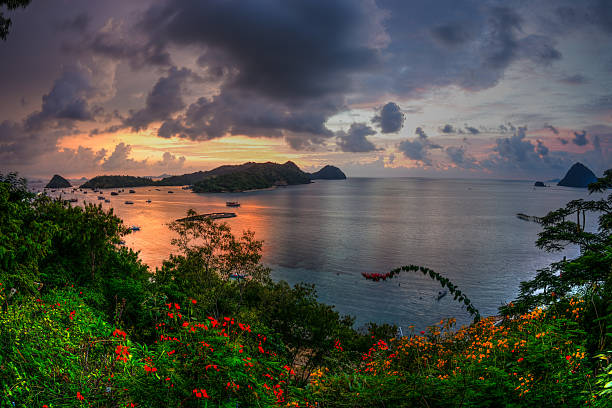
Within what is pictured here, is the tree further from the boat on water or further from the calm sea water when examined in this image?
the boat on water

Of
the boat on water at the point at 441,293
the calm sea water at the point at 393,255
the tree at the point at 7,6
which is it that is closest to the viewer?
the tree at the point at 7,6

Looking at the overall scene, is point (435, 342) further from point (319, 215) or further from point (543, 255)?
point (319, 215)

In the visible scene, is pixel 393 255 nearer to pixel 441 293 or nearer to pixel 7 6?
pixel 441 293

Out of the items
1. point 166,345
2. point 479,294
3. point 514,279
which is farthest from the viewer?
point 514,279

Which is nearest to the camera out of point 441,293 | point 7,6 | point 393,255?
point 7,6

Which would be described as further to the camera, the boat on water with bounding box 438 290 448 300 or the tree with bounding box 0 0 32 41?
the boat on water with bounding box 438 290 448 300

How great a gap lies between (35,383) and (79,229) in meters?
14.3

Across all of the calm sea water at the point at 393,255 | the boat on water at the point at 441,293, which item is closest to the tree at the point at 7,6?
the calm sea water at the point at 393,255

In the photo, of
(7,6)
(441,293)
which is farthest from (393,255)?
(7,6)

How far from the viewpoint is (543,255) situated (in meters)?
67.6

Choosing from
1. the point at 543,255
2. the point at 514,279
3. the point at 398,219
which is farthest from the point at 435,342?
the point at 398,219

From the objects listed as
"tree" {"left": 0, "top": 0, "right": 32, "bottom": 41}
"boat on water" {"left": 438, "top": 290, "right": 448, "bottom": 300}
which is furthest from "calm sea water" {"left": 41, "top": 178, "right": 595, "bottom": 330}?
"tree" {"left": 0, "top": 0, "right": 32, "bottom": 41}

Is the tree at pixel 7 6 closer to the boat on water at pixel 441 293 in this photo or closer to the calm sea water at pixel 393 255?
the calm sea water at pixel 393 255

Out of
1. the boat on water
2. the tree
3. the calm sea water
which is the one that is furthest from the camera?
the boat on water
